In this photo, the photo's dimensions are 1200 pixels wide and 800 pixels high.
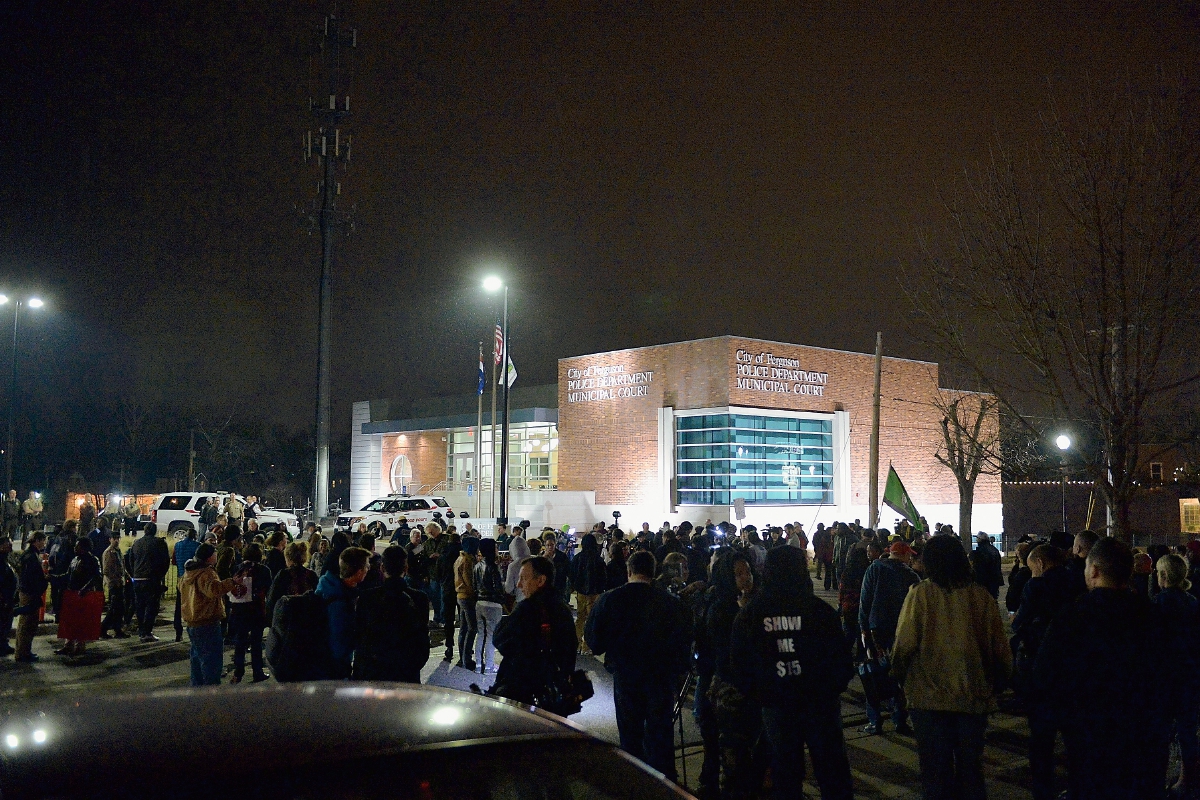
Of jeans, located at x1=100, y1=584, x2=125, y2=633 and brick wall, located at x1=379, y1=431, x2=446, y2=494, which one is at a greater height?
brick wall, located at x1=379, y1=431, x2=446, y2=494

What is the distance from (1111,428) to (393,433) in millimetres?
46305

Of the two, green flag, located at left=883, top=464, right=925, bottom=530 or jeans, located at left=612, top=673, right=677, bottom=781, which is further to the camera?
green flag, located at left=883, top=464, right=925, bottom=530

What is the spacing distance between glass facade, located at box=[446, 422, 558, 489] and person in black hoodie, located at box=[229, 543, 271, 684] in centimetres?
3255

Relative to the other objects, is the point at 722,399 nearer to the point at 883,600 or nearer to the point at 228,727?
the point at 883,600

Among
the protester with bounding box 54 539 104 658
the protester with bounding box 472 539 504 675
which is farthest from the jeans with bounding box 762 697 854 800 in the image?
the protester with bounding box 54 539 104 658

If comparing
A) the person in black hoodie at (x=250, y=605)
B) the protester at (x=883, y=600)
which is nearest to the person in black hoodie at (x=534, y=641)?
the protester at (x=883, y=600)

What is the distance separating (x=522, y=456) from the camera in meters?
47.5

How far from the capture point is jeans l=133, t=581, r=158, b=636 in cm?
1388

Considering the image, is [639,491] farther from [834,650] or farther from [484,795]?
[484,795]

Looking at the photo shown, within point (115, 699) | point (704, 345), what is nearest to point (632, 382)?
point (704, 345)

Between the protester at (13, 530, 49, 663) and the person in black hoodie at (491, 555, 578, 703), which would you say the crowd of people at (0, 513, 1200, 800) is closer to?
the person in black hoodie at (491, 555, 578, 703)

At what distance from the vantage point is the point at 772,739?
17.3 feet

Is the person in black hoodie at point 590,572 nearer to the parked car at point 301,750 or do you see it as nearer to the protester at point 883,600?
the protester at point 883,600

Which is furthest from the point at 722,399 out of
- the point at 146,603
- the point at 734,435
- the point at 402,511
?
the point at 146,603
